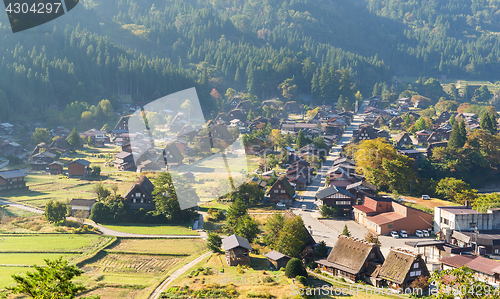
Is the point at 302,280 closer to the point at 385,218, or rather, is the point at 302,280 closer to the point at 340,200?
the point at 385,218

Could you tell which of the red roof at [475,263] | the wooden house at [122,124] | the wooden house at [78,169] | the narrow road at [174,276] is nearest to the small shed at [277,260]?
the narrow road at [174,276]

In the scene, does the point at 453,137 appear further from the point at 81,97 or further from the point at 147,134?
the point at 81,97

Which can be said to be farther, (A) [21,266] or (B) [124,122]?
(B) [124,122]

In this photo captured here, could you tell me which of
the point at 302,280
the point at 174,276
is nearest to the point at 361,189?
the point at 302,280

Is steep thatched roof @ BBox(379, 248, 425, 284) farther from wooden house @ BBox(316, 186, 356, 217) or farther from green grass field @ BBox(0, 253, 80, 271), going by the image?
green grass field @ BBox(0, 253, 80, 271)

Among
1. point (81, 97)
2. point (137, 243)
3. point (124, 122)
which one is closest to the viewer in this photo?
point (137, 243)

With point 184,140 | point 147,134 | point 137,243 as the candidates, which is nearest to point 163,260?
point 137,243

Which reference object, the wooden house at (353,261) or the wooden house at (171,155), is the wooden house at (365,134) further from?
the wooden house at (353,261)

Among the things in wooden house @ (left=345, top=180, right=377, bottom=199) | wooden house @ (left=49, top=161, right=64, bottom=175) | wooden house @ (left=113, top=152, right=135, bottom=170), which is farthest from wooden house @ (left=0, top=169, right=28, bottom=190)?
wooden house @ (left=345, top=180, right=377, bottom=199)
